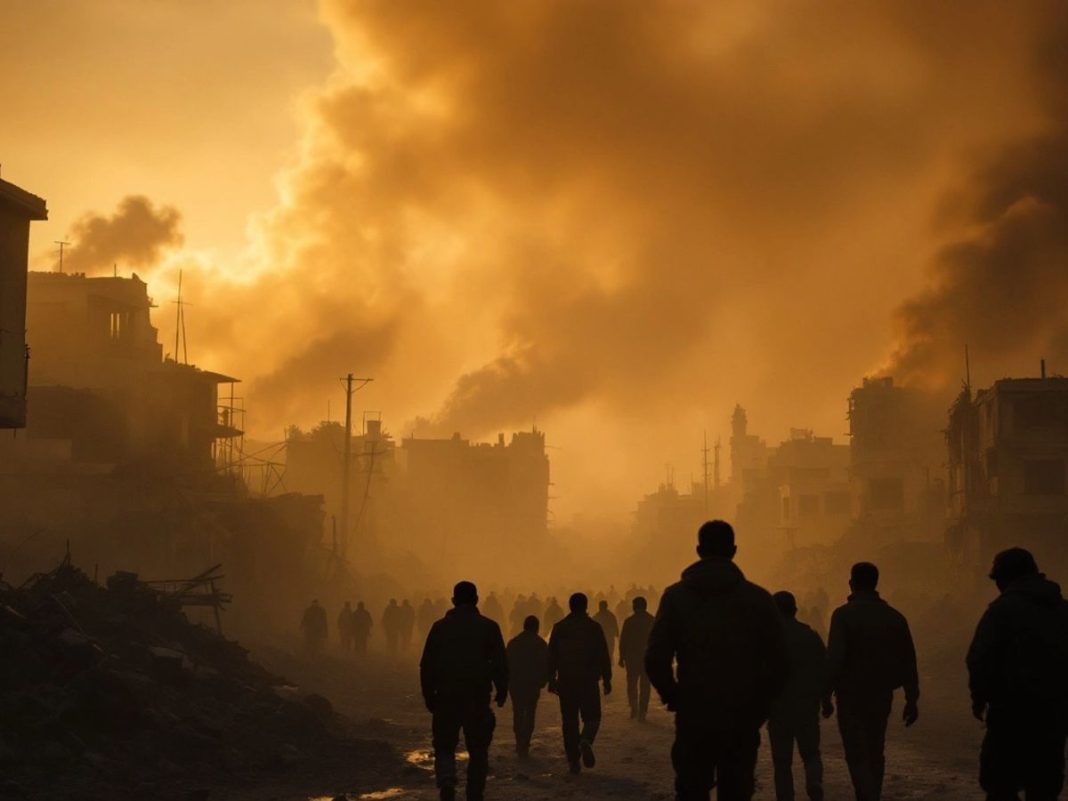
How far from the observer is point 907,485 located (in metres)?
74.5

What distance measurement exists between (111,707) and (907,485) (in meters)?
64.9

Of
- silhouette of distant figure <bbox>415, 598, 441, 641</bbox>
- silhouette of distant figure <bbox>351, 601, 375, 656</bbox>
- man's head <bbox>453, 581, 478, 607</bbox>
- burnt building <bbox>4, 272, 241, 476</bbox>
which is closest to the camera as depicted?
man's head <bbox>453, 581, 478, 607</bbox>

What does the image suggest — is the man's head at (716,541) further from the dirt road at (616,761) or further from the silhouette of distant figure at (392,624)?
the silhouette of distant figure at (392,624)

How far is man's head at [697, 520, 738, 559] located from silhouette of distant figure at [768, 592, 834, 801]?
417 centimetres

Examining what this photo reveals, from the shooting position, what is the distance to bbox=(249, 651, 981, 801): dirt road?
514 inches

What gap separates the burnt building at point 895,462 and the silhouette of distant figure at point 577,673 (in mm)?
52627

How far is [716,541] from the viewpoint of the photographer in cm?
678

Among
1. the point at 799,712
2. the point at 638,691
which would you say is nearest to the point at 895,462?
the point at 638,691

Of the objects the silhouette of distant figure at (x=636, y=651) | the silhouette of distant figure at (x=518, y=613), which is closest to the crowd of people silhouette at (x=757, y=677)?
the silhouette of distant figure at (x=636, y=651)

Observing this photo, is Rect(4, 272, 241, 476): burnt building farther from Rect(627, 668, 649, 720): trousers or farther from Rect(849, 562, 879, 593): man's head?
Rect(849, 562, 879, 593): man's head

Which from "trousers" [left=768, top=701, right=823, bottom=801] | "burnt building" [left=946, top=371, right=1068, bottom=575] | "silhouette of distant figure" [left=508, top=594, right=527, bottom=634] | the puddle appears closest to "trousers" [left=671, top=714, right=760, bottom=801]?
"trousers" [left=768, top=701, right=823, bottom=801]

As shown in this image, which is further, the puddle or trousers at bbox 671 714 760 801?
the puddle

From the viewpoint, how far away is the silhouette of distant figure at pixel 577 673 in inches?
565

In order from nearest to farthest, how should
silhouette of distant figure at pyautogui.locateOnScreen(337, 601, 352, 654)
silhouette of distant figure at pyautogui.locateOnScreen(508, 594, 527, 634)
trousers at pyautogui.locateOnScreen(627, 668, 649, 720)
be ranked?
trousers at pyautogui.locateOnScreen(627, 668, 649, 720)
silhouette of distant figure at pyautogui.locateOnScreen(337, 601, 352, 654)
silhouette of distant figure at pyautogui.locateOnScreen(508, 594, 527, 634)
